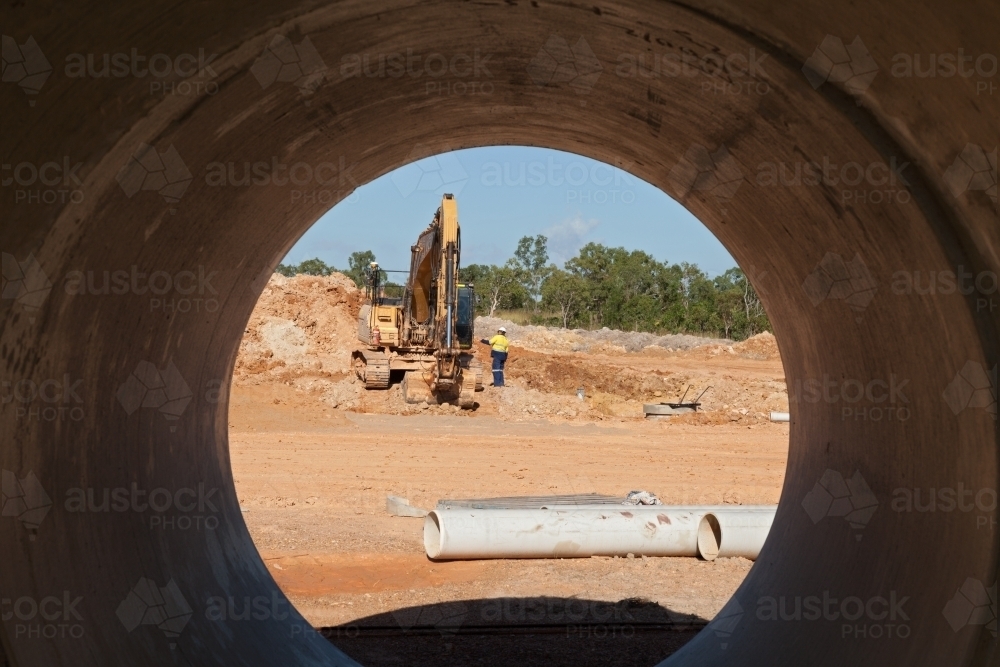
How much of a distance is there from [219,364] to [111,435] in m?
1.48

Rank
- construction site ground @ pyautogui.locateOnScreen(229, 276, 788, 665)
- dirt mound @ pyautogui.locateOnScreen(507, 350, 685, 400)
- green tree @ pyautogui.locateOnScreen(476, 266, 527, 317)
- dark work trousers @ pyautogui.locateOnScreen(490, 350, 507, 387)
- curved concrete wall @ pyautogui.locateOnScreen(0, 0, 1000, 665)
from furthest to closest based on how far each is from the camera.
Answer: green tree @ pyautogui.locateOnScreen(476, 266, 527, 317) < dirt mound @ pyautogui.locateOnScreen(507, 350, 685, 400) < dark work trousers @ pyautogui.locateOnScreen(490, 350, 507, 387) < construction site ground @ pyautogui.locateOnScreen(229, 276, 788, 665) < curved concrete wall @ pyautogui.locateOnScreen(0, 0, 1000, 665)

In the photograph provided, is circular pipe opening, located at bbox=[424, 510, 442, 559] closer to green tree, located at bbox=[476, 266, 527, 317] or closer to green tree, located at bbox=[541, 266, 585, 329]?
green tree, located at bbox=[541, 266, 585, 329]

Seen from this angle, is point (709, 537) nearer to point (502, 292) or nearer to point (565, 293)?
point (565, 293)

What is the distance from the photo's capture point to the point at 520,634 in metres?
6.34

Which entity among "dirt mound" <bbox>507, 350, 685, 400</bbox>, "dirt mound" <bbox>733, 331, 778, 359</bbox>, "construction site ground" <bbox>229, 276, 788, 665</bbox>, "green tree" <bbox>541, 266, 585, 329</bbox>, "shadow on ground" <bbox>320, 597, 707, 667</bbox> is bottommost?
"shadow on ground" <bbox>320, 597, 707, 667</bbox>

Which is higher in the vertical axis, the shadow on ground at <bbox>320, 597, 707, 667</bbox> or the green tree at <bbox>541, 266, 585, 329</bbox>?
the green tree at <bbox>541, 266, 585, 329</bbox>

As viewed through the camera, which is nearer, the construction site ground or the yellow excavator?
the construction site ground

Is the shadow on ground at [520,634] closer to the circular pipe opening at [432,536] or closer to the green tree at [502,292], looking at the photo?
the circular pipe opening at [432,536]

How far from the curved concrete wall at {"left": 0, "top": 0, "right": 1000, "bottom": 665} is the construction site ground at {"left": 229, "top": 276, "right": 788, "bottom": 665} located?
5.90 ft

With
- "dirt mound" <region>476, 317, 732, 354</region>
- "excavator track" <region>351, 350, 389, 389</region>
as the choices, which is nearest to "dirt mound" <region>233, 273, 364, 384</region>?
"excavator track" <region>351, 350, 389, 389</region>

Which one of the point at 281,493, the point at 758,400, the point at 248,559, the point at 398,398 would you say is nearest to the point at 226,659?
the point at 248,559

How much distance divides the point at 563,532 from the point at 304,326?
2464 cm

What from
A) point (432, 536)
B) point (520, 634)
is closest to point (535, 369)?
point (432, 536)

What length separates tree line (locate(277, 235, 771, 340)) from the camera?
4953 centimetres
